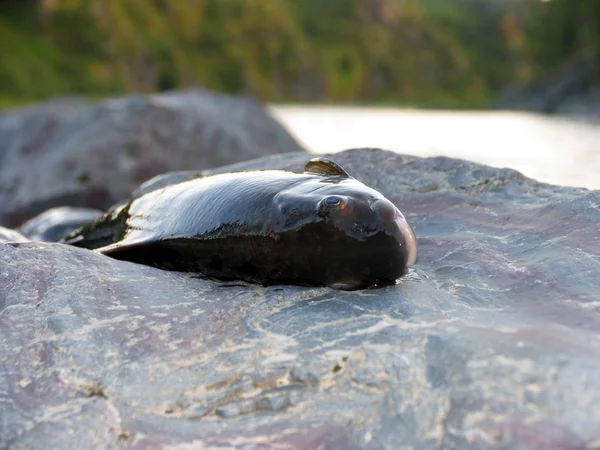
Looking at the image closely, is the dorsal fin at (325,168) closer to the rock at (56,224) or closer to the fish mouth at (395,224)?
the fish mouth at (395,224)

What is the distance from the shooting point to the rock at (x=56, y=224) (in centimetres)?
621

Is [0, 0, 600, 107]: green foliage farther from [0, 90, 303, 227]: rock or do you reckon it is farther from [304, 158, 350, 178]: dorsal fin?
[304, 158, 350, 178]: dorsal fin

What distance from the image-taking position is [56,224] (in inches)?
251

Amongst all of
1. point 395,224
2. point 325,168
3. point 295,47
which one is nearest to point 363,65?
point 295,47

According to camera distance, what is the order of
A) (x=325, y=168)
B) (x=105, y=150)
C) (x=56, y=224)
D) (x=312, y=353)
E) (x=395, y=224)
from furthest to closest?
(x=105, y=150) < (x=56, y=224) < (x=325, y=168) < (x=395, y=224) < (x=312, y=353)

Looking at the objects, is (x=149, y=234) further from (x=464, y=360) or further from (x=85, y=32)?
(x=85, y=32)

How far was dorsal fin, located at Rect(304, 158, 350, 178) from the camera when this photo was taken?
3514 mm

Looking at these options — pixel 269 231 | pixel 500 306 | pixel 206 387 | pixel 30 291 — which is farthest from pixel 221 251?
pixel 500 306

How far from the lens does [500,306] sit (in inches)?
110

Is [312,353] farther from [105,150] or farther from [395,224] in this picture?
[105,150]

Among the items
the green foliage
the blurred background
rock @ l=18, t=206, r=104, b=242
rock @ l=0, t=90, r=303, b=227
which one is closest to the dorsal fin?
rock @ l=18, t=206, r=104, b=242

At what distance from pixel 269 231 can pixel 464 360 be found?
1266 mm

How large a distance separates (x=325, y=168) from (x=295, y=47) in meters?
109

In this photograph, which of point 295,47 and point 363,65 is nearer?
point 295,47
